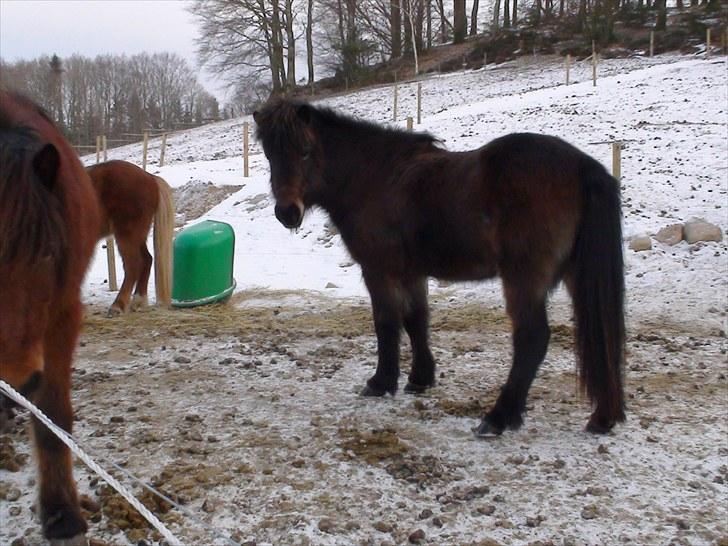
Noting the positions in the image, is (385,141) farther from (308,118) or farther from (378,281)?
(378,281)

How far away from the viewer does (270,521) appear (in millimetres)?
2809

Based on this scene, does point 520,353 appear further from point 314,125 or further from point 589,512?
point 314,125

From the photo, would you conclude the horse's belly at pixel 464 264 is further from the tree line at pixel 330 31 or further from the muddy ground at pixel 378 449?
the tree line at pixel 330 31

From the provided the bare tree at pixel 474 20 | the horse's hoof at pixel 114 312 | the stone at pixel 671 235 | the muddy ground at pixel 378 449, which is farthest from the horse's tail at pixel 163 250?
the bare tree at pixel 474 20

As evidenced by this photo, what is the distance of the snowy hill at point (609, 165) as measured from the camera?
7.39 m

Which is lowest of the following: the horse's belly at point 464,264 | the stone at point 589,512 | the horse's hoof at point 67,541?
the stone at point 589,512

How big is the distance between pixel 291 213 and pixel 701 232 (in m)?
6.04

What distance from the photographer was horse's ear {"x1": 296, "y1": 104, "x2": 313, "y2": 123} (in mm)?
4276

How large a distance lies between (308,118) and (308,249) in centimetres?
595

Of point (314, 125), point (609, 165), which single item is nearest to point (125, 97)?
point (609, 165)

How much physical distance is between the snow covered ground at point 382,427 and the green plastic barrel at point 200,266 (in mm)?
321

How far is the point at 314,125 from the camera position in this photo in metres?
4.44

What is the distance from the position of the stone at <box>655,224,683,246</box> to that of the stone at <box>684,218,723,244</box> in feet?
0.27

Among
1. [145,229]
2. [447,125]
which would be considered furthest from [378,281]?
[447,125]
